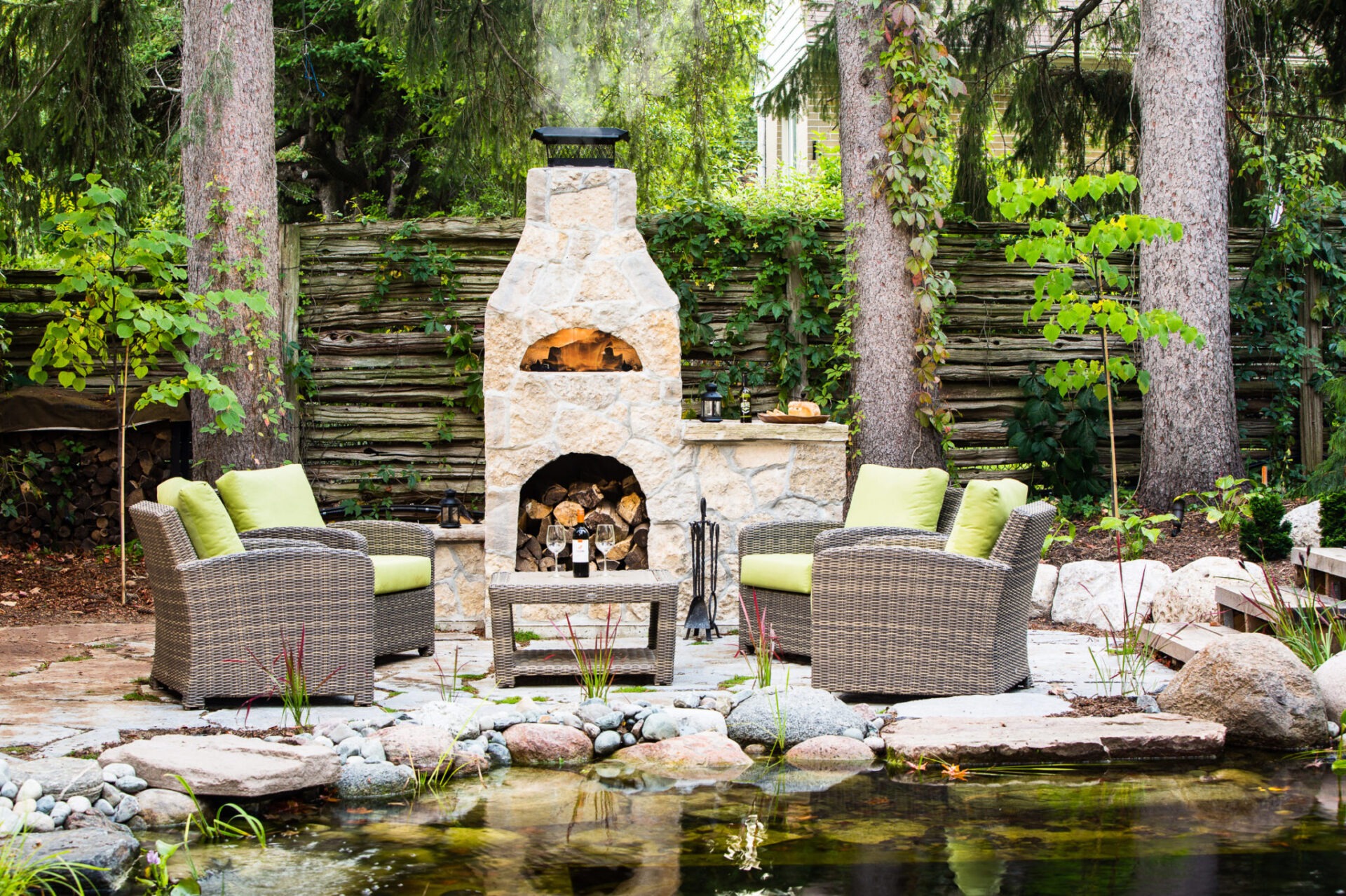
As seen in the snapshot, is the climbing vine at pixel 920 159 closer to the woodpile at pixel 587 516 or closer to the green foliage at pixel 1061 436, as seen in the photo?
the green foliage at pixel 1061 436

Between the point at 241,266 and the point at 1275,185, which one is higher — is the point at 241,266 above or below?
below

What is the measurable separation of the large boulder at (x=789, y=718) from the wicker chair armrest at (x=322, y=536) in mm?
1903

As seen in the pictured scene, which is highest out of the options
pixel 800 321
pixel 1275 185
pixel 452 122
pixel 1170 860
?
pixel 452 122

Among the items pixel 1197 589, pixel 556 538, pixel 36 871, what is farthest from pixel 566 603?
pixel 1197 589

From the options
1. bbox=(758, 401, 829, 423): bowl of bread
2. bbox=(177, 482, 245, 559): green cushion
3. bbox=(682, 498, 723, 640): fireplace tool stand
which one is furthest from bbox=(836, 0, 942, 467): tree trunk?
bbox=(177, 482, 245, 559): green cushion

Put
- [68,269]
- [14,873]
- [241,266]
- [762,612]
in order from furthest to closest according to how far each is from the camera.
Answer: [241,266]
[68,269]
[762,612]
[14,873]

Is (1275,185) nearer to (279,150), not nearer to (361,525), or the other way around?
(361,525)

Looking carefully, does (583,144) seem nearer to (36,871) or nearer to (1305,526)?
(1305,526)

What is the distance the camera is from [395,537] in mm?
5594

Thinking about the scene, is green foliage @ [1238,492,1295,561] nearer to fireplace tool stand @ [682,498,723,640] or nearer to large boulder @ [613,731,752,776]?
fireplace tool stand @ [682,498,723,640]

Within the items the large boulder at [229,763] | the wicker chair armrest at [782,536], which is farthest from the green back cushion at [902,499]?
the large boulder at [229,763]

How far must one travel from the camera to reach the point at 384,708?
14.1ft

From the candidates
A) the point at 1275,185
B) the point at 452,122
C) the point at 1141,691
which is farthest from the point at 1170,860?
the point at 452,122

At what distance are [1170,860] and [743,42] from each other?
256 inches
